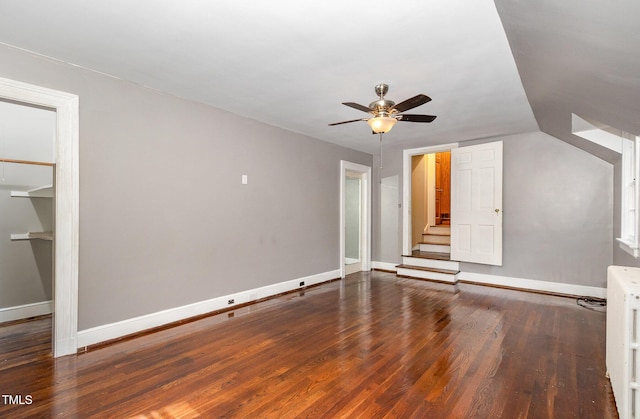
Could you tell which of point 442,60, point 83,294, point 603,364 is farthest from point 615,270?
point 83,294

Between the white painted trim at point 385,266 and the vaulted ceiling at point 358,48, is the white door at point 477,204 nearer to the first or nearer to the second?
the white painted trim at point 385,266

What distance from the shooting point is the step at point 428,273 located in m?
5.45

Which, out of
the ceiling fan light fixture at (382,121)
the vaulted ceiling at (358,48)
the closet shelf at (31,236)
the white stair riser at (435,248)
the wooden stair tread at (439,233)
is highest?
the vaulted ceiling at (358,48)

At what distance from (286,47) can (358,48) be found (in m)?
0.55

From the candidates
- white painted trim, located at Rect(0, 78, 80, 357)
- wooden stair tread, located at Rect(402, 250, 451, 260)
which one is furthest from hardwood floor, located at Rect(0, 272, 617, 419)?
wooden stair tread, located at Rect(402, 250, 451, 260)

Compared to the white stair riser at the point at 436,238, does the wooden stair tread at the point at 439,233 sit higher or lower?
higher

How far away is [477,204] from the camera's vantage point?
17.5 feet

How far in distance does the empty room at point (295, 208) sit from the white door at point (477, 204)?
36 millimetres

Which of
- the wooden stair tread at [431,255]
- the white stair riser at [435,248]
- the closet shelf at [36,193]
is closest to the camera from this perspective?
the closet shelf at [36,193]

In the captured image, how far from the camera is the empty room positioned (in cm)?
202

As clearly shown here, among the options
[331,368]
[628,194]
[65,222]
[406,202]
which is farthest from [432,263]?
[65,222]

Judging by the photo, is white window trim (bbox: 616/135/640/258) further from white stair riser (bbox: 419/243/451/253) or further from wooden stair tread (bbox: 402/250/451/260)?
white stair riser (bbox: 419/243/451/253)

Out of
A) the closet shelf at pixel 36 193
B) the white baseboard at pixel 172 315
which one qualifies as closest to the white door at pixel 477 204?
the white baseboard at pixel 172 315

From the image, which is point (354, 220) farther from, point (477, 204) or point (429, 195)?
point (477, 204)
